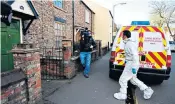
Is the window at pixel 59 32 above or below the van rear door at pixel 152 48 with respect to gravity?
above

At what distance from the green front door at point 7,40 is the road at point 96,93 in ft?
6.64

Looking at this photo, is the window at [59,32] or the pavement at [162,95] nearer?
the pavement at [162,95]

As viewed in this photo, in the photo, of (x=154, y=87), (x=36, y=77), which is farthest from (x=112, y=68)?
(x=36, y=77)

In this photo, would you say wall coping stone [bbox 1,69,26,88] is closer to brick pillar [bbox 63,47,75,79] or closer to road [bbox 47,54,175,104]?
road [bbox 47,54,175,104]

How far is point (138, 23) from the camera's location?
7.16 metres

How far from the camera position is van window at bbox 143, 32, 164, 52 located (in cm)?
650

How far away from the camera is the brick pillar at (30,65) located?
13.8ft

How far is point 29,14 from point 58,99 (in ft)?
10.8

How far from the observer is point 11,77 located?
3.80 metres

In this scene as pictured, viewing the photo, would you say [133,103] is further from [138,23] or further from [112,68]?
[138,23]

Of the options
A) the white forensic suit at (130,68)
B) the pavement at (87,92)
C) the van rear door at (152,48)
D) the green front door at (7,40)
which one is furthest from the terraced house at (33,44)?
the van rear door at (152,48)

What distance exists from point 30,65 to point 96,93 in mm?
2397

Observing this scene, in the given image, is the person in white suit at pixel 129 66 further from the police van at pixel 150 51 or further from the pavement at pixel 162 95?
the police van at pixel 150 51

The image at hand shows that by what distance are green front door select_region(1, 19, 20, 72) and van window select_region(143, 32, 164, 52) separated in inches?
182
